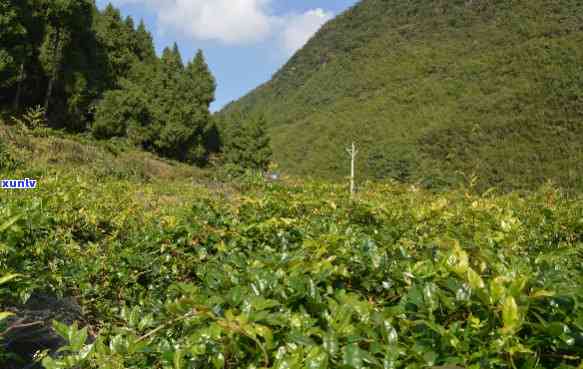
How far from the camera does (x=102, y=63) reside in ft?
71.5

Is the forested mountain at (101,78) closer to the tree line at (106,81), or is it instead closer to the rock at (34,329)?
the tree line at (106,81)

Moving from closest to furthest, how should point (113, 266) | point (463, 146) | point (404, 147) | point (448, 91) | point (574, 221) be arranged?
1. point (113, 266)
2. point (574, 221)
3. point (463, 146)
4. point (404, 147)
5. point (448, 91)

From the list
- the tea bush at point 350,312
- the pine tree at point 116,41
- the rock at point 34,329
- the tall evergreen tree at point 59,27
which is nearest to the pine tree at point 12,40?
the tall evergreen tree at point 59,27

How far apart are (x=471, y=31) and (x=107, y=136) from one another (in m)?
28.9

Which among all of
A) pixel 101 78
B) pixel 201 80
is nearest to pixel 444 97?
pixel 201 80

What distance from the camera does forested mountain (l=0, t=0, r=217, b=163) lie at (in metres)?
16.3

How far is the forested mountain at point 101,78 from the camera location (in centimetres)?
1627

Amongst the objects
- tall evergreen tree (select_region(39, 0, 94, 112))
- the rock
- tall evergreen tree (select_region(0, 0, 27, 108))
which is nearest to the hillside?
tall evergreen tree (select_region(0, 0, 27, 108))

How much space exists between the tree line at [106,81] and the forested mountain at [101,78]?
4cm

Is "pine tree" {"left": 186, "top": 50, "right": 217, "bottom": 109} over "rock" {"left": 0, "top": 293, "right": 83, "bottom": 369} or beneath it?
over

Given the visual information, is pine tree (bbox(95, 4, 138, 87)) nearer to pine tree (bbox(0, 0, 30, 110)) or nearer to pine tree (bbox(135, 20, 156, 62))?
pine tree (bbox(135, 20, 156, 62))

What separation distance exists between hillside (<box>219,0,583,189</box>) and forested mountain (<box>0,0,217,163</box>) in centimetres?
856

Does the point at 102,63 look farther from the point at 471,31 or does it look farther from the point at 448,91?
the point at 471,31

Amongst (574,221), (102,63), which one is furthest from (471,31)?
(574,221)
